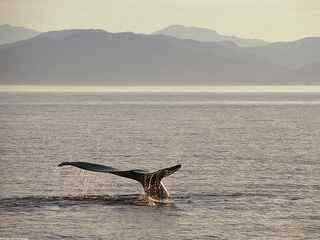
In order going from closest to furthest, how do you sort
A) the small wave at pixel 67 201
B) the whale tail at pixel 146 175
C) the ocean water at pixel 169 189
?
the ocean water at pixel 169 189
the whale tail at pixel 146 175
the small wave at pixel 67 201

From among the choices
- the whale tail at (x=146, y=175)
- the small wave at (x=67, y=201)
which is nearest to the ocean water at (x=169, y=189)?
the small wave at (x=67, y=201)

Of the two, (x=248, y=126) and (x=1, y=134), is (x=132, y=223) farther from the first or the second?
(x=248, y=126)

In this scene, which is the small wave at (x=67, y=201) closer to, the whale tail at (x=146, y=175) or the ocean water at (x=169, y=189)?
the ocean water at (x=169, y=189)

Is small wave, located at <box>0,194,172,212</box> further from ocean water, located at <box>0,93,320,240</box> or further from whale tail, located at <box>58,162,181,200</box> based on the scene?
whale tail, located at <box>58,162,181,200</box>

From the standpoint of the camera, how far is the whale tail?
39231mm

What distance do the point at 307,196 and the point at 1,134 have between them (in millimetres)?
58720

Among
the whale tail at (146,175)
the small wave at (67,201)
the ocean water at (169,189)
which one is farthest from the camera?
the small wave at (67,201)

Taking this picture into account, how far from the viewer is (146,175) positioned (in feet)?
130

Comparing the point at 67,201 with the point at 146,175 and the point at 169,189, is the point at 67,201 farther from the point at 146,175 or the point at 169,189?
the point at 169,189

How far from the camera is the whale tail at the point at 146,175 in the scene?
39.2 metres

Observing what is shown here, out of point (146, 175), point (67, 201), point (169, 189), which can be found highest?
point (146, 175)

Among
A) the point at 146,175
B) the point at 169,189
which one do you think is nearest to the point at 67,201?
the point at 146,175

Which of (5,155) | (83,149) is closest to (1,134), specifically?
(83,149)

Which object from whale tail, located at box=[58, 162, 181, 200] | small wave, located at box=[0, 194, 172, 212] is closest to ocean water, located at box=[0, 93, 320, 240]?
small wave, located at box=[0, 194, 172, 212]
